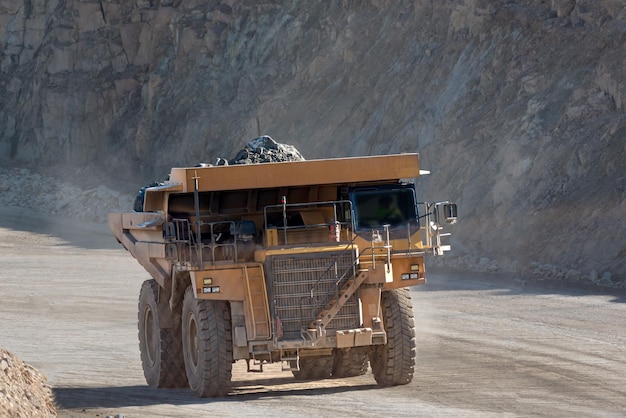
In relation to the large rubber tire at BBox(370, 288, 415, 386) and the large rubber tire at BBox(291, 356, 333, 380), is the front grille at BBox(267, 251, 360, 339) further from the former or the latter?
the large rubber tire at BBox(291, 356, 333, 380)

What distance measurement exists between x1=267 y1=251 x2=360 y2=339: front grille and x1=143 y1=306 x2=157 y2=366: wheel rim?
11.3ft

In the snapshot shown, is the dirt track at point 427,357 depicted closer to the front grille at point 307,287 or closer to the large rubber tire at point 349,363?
the large rubber tire at point 349,363

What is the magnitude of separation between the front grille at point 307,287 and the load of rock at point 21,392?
308 centimetres

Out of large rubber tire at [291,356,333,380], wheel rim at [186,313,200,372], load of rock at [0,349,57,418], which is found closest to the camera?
load of rock at [0,349,57,418]

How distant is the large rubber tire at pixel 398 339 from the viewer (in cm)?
1691

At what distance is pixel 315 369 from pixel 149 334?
10.0 feet

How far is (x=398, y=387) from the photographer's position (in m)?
17.0

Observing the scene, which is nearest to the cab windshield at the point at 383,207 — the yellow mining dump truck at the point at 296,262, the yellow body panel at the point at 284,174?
the yellow mining dump truck at the point at 296,262

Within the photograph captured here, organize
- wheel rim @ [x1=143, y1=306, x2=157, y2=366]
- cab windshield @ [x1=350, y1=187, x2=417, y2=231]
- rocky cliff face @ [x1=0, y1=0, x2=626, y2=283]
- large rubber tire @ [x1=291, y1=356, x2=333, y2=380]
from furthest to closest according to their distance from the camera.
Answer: rocky cliff face @ [x1=0, y1=0, x2=626, y2=283] < wheel rim @ [x1=143, y1=306, x2=157, y2=366] < large rubber tire @ [x1=291, y1=356, x2=333, y2=380] < cab windshield @ [x1=350, y1=187, x2=417, y2=231]

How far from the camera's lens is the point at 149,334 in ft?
65.0

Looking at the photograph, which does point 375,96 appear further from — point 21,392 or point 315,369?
point 21,392

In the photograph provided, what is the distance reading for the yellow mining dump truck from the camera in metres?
16.4

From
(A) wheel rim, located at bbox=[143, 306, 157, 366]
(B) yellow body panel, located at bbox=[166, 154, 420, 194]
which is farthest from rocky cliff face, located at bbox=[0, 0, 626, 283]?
(B) yellow body panel, located at bbox=[166, 154, 420, 194]

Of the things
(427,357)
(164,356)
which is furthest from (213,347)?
(427,357)
